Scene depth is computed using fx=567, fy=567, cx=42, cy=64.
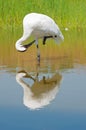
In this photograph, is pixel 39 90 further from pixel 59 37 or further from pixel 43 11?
pixel 43 11

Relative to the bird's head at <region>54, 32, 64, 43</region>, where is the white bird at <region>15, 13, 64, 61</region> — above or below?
above

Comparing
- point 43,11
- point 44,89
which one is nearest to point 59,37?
point 44,89

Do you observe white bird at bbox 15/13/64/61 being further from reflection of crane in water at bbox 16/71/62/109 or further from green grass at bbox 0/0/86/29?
green grass at bbox 0/0/86/29

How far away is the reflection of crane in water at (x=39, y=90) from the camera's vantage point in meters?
8.02

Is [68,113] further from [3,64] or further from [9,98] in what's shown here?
[3,64]

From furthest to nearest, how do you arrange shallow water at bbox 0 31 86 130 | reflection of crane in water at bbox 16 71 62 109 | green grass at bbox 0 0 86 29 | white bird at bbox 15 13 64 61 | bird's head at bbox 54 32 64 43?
green grass at bbox 0 0 86 29, bird's head at bbox 54 32 64 43, white bird at bbox 15 13 64 61, reflection of crane in water at bbox 16 71 62 109, shallow water at bbox 0 31 86 130

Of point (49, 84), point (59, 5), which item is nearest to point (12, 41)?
point (59, 5)

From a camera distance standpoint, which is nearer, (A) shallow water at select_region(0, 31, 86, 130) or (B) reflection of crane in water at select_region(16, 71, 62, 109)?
(A) shallow water at select_region(0, 31, 86, 130)

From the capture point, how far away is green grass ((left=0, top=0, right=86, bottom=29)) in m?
19.4

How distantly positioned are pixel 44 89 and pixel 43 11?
36.1 feet

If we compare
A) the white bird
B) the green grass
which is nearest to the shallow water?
the white bird

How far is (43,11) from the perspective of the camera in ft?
65.0

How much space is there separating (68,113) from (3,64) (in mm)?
4240

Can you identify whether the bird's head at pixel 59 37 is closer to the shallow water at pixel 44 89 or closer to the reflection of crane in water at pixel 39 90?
the shallow water at pixel 44 89
